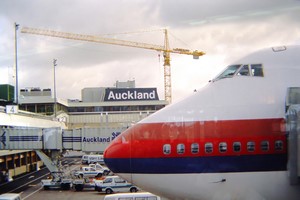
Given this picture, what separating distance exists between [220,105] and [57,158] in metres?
18.7

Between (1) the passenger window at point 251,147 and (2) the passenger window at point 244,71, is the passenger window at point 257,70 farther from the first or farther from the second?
(1) the passenger window at point 251,147

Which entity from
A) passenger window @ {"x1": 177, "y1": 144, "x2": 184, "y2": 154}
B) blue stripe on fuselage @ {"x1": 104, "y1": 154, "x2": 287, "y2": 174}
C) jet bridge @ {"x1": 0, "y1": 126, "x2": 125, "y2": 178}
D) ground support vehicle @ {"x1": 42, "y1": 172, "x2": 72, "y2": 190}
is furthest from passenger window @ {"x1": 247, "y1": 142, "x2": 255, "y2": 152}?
ground support vehicle @ {"x1": 42, "y1": 172, "x2": 72, "y2": 190}

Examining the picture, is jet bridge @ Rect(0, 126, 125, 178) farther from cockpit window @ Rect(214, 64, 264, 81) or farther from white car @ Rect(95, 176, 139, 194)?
cockpit window @ Rect(214, 64, 264, 81)

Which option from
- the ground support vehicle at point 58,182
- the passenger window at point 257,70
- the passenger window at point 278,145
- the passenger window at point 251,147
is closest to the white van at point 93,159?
the ground support vehicle at point 58,182

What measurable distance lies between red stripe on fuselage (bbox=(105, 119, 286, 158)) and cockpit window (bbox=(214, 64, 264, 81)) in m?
0.90

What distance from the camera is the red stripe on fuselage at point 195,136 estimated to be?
6516 mm

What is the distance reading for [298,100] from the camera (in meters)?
6.38

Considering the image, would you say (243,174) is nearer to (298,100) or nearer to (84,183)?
(298,100)

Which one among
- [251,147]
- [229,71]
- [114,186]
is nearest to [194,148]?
[251,147]

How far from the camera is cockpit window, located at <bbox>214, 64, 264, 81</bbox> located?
693 centimetres

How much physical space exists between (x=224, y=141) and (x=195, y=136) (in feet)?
1.66

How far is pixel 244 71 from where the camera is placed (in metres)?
6.99

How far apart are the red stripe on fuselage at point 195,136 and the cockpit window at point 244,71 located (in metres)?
0.90

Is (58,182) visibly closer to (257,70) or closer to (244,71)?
(244,71)
